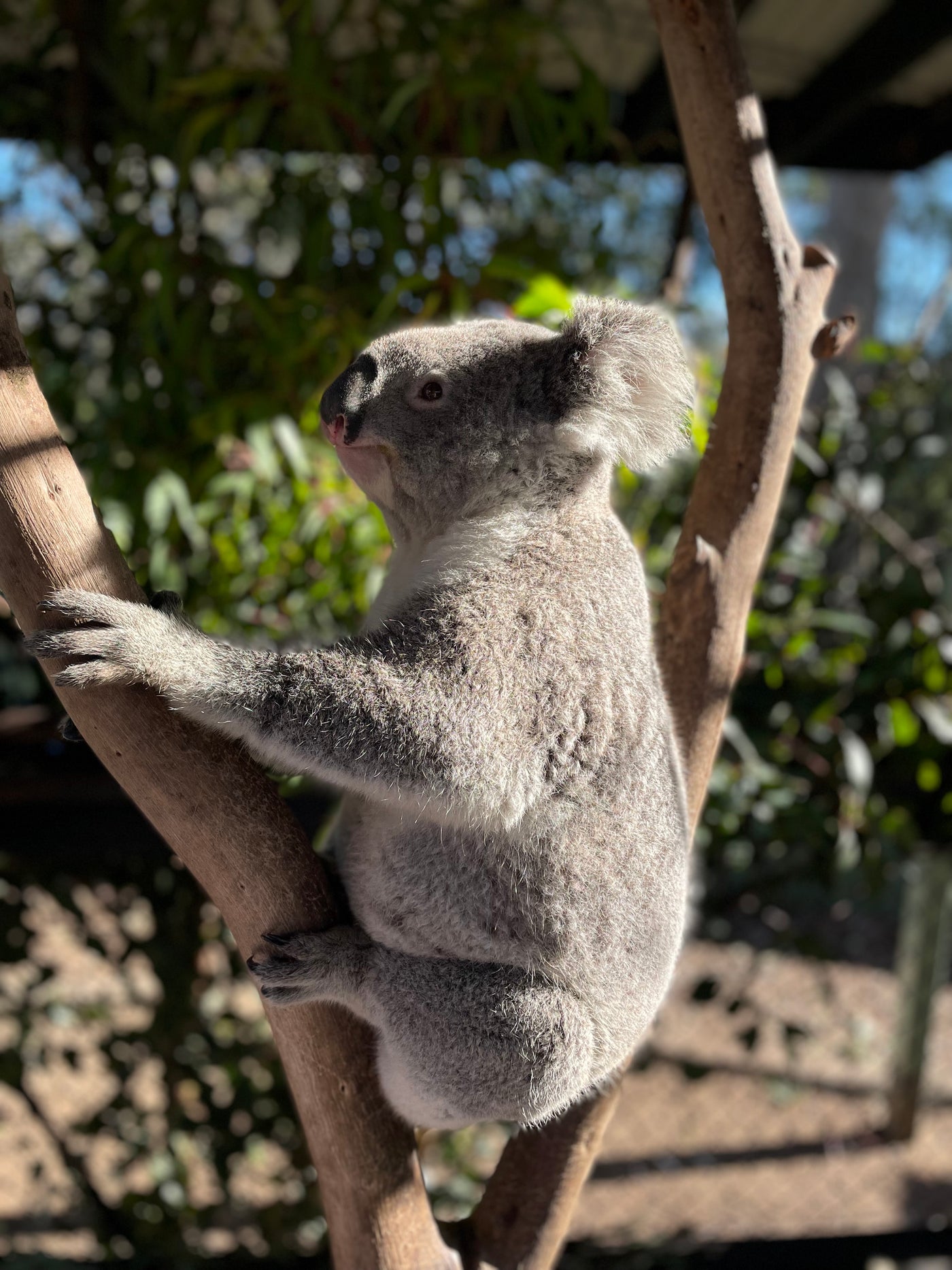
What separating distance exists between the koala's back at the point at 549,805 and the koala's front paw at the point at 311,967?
0.24ft

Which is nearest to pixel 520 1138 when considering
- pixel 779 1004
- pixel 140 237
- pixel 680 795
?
pixel 680 795

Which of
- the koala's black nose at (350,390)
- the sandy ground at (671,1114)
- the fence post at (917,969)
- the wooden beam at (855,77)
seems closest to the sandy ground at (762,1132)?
the sandy ground at (671,1114)

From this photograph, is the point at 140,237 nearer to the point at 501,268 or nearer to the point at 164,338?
the point at 164,338

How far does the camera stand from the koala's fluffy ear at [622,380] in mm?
1225

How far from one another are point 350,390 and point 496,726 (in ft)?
1.48

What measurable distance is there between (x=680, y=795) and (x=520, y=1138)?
0.55 meters

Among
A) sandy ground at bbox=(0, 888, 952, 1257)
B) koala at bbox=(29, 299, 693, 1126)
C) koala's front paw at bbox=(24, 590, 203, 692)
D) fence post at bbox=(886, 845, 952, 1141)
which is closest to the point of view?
koala's front paw at bbox=(24, 590, 203, 692)

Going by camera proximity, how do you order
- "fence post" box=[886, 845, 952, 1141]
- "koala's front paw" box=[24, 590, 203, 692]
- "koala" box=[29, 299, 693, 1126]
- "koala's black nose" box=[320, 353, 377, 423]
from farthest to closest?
"fence post" box=[886, 845, 952, 1141]
"koala's black nose" box=[320, 353, 377, 423]
"koala" box=[29, 299, 693, 1126]
"koala's front paw" box=[24, 590, 203, 692]

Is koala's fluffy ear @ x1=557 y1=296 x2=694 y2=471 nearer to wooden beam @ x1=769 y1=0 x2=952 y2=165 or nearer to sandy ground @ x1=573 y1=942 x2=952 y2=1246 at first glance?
wooden beam @ x1=769 y1=0 x2=952 y2=165

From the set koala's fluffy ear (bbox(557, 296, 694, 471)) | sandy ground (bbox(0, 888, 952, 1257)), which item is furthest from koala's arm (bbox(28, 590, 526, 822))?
sandy ground (bbox(0, 888, 952, 1257))

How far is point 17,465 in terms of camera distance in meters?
0.94

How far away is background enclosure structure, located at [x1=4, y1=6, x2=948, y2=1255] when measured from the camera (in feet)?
6.95

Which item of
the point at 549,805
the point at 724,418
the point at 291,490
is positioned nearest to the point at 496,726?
the point at 549,805

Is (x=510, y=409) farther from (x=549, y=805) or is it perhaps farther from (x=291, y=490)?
(x=291, y=490)
